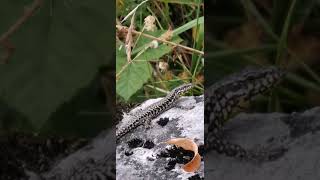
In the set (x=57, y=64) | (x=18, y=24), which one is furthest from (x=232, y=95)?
(x=18, y=24)

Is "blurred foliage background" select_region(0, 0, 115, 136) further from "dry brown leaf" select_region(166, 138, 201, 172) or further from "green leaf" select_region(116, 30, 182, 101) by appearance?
"dry brown leaf" select_region(166, 138, 201, 172)

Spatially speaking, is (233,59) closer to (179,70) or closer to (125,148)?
(179,70)

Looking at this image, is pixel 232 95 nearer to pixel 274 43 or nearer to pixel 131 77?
pixel 274 43

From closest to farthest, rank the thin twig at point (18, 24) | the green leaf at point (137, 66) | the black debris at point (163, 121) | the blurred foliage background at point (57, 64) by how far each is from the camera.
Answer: the thin twig at point (18, 24) < the blurred foliage background at point (57, 64) < the green leaf at point (137, 66) < the black debris at point (163, 121)

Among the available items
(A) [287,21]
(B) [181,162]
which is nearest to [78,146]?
(B) [181,162]

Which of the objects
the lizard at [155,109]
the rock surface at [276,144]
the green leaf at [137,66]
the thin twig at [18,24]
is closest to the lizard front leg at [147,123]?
the lizard at [155,109]

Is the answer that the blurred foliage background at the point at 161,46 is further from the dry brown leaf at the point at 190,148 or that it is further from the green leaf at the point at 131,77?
the dry brown leaf at the point at 190,148
